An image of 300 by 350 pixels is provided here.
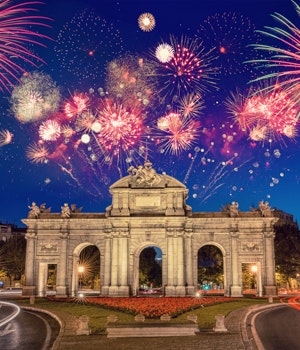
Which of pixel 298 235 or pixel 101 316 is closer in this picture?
pixel 101 316

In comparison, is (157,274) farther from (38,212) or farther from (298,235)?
(38,212)

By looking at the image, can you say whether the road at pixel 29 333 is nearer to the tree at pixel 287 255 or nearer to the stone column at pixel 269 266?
the stone column at pixel 269 266

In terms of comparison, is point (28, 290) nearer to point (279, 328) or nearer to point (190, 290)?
point (190, 290)

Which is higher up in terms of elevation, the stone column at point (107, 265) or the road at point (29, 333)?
the stone column at point (107, 265)

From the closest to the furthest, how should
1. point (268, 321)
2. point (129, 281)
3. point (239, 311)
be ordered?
1. point (268, 321)
2. point (239, 311)
3. point (129, 281)

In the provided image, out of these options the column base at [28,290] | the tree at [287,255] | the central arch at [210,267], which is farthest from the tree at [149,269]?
the column base at [28,290]

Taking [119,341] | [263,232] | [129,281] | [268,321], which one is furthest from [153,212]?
[119,341]
